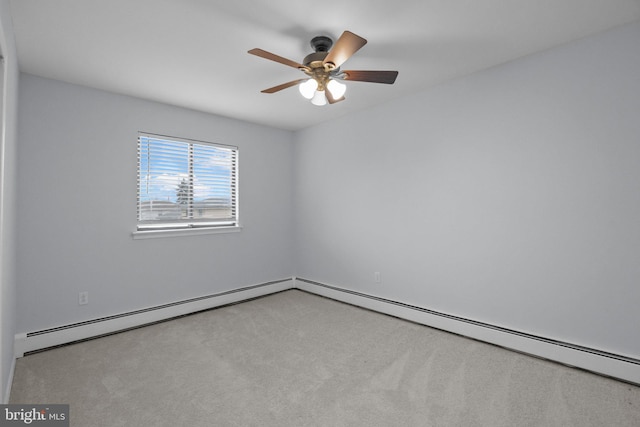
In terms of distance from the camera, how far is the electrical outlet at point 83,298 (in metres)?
2.92

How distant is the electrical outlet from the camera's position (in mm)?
2916

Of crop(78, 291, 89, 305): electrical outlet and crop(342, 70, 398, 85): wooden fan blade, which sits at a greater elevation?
crop(342, 70, 398, 85): wooden fan blade

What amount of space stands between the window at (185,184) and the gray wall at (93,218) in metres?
0.13

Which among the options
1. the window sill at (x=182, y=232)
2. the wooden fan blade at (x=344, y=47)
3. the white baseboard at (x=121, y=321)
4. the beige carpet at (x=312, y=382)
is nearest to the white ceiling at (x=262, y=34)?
the wooden fan blade at (x=344, y=47)

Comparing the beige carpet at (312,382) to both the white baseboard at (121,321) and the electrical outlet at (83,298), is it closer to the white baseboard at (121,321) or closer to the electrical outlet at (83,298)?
the white baseboard at (121,321)

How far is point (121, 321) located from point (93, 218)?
1.09m

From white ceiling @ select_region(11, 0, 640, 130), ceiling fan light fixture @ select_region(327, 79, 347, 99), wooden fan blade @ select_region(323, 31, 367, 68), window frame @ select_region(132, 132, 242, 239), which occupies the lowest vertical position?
window frame @ select_region(132, 132, 242, 239)

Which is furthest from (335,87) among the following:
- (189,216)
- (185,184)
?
(189,216)

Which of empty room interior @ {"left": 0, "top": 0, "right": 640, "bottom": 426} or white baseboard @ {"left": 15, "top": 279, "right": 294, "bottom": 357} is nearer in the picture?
empty room interior @ {"left": 0, "top": 0, "right": 640, "bottom": 426}

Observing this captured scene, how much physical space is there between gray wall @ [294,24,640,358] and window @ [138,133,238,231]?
171 centimetres

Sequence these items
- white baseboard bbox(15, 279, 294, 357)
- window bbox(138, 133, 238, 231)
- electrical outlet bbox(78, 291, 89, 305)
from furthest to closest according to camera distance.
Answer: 1. window bbox(138, 133, 238, 231)
2. electrical outlet bbox(78, 291, 89, 305)
3. white baseboard bbox(15, 279, 294, 357)

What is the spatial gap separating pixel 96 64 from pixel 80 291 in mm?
2076

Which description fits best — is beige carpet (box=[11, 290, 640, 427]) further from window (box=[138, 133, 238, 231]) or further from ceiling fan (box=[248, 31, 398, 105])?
ceiling fan (box=[248, 31, 398, 105])
